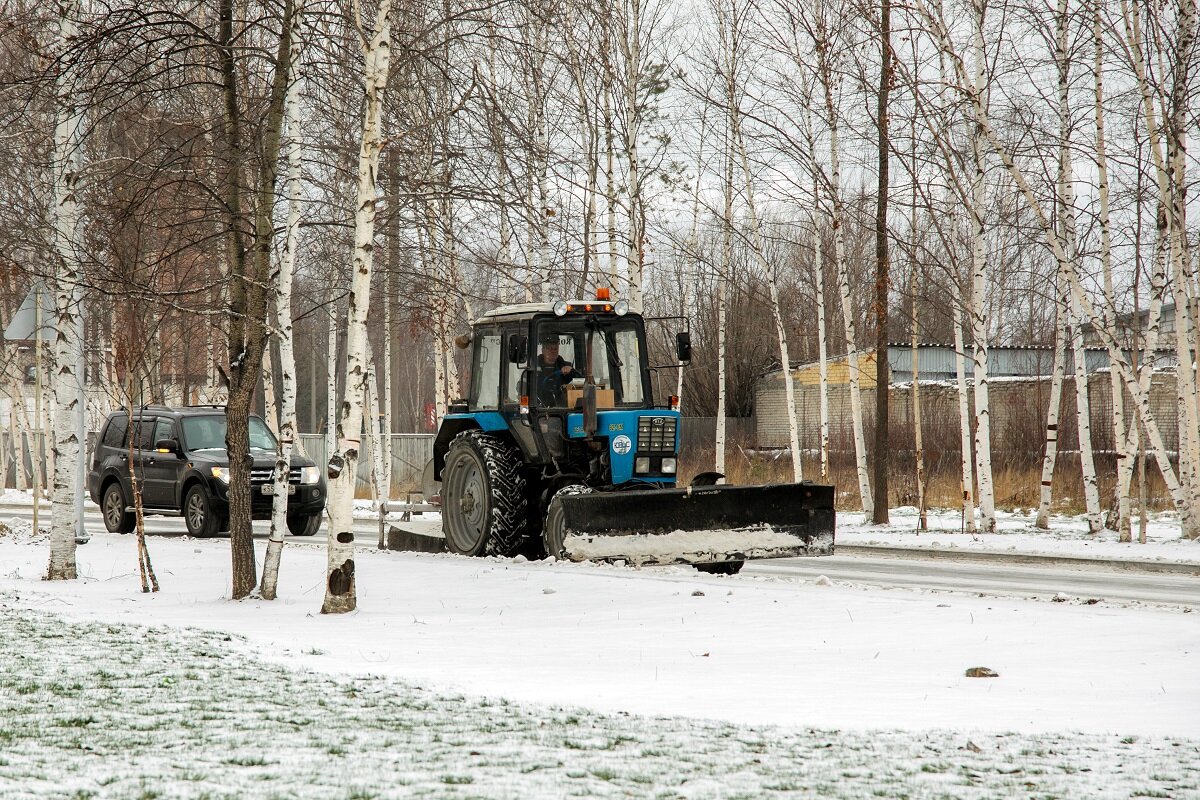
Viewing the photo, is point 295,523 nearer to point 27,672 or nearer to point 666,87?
point 666,87

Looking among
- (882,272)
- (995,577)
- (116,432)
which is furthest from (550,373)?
(116,432)

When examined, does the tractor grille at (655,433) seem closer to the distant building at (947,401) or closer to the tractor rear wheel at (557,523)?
the tractor rear wheel at (557,523)

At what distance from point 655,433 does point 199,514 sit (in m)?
8.37

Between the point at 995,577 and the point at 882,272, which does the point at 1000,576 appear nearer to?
the point at 995,577

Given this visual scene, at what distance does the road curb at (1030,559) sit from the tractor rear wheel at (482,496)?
4.72 metres

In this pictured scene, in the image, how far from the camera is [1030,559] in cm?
1567

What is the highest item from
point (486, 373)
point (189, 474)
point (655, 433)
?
point (486, 373)

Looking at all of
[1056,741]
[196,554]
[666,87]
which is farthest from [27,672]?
[666,87]

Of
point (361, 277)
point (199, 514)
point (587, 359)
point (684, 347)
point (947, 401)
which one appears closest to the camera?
point (361, 277)

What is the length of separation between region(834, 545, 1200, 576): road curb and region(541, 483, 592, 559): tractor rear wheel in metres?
5.03

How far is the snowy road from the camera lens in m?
12.0

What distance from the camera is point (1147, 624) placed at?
30.3 ft

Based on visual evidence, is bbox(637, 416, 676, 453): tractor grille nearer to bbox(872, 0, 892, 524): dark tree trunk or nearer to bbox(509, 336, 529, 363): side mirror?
bbox(509, 336, 529, 363): side mirror

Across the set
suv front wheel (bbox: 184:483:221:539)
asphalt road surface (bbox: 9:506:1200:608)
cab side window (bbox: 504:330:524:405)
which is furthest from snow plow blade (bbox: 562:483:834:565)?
suv front wheel (bbox: 184:483:221:539)
